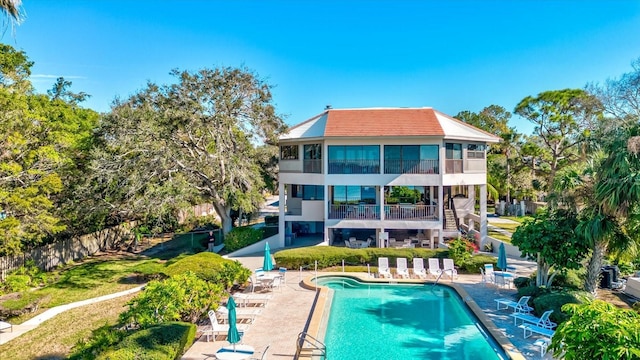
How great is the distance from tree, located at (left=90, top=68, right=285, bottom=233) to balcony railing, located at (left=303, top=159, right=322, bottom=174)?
3150 mm

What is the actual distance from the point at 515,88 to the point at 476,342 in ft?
107

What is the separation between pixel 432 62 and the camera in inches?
1407

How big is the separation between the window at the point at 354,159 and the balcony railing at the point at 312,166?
3.60ft

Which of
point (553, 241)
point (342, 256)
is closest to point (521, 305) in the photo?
point (553, 241)

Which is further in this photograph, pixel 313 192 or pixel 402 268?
pixel 313 192

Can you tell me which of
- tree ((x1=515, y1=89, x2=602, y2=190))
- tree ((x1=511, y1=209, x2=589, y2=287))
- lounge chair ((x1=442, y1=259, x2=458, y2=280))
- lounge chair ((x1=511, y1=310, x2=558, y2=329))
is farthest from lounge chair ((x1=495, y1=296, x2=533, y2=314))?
tree ((x1=515, y1=89, x2=602, y2=190))

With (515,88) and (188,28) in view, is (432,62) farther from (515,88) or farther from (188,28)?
(188,28)

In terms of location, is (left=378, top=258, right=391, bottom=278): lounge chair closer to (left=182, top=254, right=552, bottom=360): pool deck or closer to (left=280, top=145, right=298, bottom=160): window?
(left=182, top=254, right=552, bottom=360): pool deck

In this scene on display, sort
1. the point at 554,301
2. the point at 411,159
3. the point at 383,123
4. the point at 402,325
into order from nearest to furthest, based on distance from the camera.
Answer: the point at 554,301, the point at 402,325, the point at 411,159, the point at 383,123

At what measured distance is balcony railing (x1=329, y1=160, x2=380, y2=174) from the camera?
24156 mm

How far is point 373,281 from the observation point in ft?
59.1

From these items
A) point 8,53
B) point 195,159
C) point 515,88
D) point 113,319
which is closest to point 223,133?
point 195,159

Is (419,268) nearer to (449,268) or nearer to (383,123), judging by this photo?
(449,268)

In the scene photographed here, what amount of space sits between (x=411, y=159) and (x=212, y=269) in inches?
604
